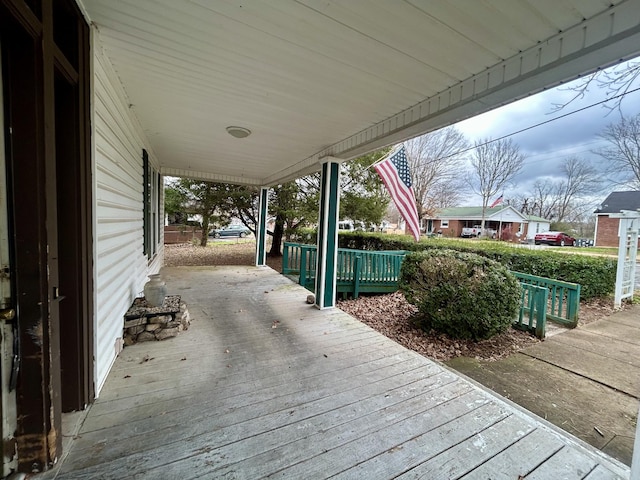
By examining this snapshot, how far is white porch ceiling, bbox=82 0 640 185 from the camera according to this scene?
144 cm

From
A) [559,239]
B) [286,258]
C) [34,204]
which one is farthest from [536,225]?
[34,204]

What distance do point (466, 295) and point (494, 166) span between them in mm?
18393

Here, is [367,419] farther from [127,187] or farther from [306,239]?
[306,239]

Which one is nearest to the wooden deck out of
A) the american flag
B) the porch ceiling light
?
the american flag

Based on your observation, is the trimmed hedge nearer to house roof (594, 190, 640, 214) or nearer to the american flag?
the american flag

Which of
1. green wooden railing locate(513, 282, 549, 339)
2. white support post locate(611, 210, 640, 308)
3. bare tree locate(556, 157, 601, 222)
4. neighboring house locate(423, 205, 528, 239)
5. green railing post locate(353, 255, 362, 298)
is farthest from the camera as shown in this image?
neighboring house locate(423, 205, 528, 239)

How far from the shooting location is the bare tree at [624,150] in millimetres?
7336

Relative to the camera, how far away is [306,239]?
11031 millimetres

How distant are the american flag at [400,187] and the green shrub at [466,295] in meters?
0.63

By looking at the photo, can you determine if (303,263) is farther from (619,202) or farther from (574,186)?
(574,186)

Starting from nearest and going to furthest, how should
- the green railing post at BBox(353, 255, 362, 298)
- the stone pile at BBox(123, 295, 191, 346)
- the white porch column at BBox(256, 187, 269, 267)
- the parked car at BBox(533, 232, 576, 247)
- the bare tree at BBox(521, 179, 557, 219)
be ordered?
the stone pile at BBox(123, 295, 191, 346) < the green railing post at BBox(353, 255, 362, 298) < the white porch column at BBox(256, 187, 269, 267) < the parked car at BBox(533, 232, 576, 247) < the bare tree at BBox(521, 179, 557, 219)

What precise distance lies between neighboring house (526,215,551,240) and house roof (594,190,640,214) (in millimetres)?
6979

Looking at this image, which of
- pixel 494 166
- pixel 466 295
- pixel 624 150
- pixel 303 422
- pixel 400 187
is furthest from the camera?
pixel 494 166

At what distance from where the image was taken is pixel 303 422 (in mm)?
1735
